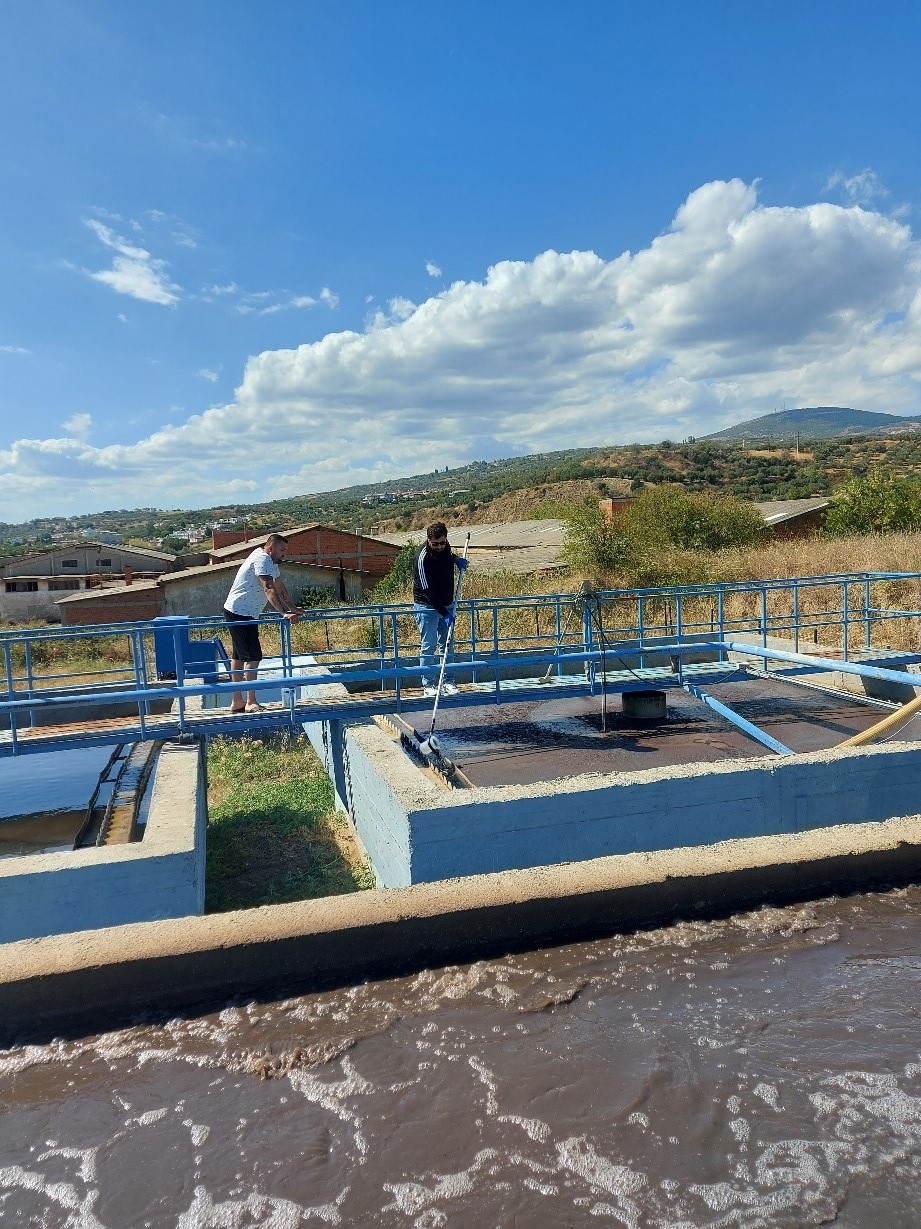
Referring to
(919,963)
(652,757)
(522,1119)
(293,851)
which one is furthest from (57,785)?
(919,963)

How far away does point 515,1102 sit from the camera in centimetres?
324

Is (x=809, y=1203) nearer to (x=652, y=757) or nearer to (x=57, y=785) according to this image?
(x=652, y=757)

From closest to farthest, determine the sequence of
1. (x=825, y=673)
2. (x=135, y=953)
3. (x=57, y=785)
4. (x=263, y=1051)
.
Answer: (x=263, y=1051) → (x=135, y=953) → (x=57, y=785) → (x=825, y=673)

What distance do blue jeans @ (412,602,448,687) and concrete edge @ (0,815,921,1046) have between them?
4.40m

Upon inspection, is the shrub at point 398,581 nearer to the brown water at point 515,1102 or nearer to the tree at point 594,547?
the tree at point 594,547

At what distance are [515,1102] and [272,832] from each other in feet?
18.4

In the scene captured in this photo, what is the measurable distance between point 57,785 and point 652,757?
674 cm

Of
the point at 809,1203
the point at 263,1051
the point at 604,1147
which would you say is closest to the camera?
the point at 809,1203

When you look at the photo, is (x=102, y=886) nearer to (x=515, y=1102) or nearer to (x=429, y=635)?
(x=515, y=1102)

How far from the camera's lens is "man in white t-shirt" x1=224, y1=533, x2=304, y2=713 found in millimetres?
7934

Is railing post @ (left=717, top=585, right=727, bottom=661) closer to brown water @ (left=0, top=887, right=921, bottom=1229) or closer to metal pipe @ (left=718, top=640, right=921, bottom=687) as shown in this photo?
metal pipe @ (left=718, top=640, right=921, bottom=687)

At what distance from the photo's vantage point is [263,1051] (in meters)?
3.54

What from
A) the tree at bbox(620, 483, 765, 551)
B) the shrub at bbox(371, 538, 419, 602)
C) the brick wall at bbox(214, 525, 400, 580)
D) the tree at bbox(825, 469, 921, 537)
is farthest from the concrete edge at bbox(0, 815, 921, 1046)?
the brick wall at bbox(214, 525, 400, 580)

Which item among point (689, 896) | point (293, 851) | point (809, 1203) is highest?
point (689, 896)
